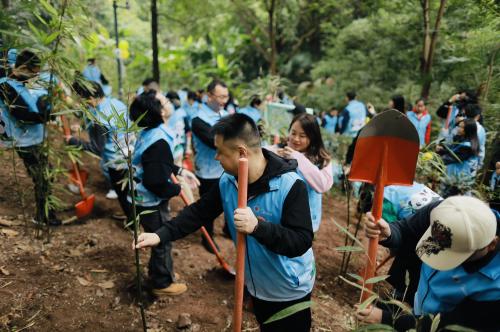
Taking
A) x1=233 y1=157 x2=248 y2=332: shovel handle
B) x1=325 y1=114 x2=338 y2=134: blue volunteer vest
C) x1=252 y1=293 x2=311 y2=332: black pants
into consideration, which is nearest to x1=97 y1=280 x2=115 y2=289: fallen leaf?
x1=252 y1=293 x2=311 y2=332: black pants

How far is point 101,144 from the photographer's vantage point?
4355 millimetres

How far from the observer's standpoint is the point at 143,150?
301 centimetres

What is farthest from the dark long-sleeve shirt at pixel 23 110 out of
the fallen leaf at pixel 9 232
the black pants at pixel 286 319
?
the black pants at pixel 286 319

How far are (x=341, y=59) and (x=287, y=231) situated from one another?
11.8 metres

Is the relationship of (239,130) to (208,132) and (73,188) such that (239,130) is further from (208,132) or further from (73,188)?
(73,188)

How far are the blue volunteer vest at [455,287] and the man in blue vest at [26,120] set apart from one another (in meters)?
3.40

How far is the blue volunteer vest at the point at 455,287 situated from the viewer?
58.1 inches

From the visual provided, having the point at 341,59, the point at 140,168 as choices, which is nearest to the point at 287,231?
the point at 140,168

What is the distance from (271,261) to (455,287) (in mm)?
914

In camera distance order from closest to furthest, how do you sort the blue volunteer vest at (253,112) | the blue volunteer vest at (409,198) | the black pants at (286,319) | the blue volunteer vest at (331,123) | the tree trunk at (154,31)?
the black pants at (286,319)
the blue volunteer vest at (409,198)
the blue volunteer vest at (253,112)
the tree trunk at (154,31)
the blue volunteer vest at (331,123)

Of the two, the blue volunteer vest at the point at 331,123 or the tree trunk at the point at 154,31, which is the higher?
the tree trunk at the point at 154,31

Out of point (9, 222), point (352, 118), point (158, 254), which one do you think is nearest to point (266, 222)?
point (158, 254)

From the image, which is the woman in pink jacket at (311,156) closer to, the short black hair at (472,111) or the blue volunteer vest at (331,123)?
the short black hair at (472,111)

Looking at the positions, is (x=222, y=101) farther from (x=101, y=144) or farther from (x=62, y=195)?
(x=62, y=195)
